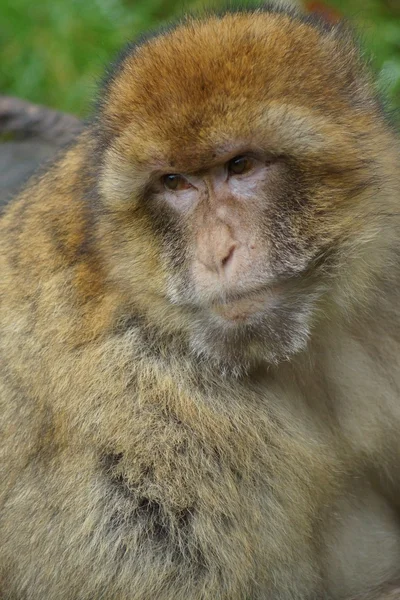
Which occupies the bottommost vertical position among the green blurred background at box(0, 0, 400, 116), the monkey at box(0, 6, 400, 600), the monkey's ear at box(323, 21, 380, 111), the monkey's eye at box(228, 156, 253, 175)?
the monkey at box(0, 6, 400, 600)

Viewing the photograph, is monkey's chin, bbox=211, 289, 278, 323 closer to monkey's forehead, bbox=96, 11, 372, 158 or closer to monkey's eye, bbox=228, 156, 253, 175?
monkey's eye, bbox=228, 156, 253, 175

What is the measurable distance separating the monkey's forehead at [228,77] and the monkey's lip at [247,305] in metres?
0.52

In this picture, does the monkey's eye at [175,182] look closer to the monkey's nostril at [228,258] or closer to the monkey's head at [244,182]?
the monkey's head at [244,182]

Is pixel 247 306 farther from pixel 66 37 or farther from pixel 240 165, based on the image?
pixel 66 37

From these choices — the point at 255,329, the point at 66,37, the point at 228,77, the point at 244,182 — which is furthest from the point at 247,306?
the point at 66,37

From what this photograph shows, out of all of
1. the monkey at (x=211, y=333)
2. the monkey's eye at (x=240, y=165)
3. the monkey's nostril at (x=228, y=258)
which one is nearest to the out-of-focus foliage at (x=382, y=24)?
the monkey at (x=211, y=333)

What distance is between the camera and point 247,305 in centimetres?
338

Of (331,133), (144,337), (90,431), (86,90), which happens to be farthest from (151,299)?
(86,90)

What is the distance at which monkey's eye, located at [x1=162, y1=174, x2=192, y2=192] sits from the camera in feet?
11.7

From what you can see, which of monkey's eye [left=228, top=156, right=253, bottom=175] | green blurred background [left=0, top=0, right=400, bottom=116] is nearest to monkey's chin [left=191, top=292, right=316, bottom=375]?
monkey's eye [left=228, top=156, right=253, bottom=175]

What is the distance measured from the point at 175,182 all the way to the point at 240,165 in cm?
23

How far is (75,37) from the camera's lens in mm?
7969

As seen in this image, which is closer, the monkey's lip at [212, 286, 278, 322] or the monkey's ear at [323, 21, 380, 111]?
the monkey's lip at [212, 286, 278, 322]

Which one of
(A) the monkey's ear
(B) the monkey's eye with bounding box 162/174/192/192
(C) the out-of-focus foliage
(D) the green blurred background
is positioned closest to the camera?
(B) the monkey's eye with bounding box 162/174/192/192
